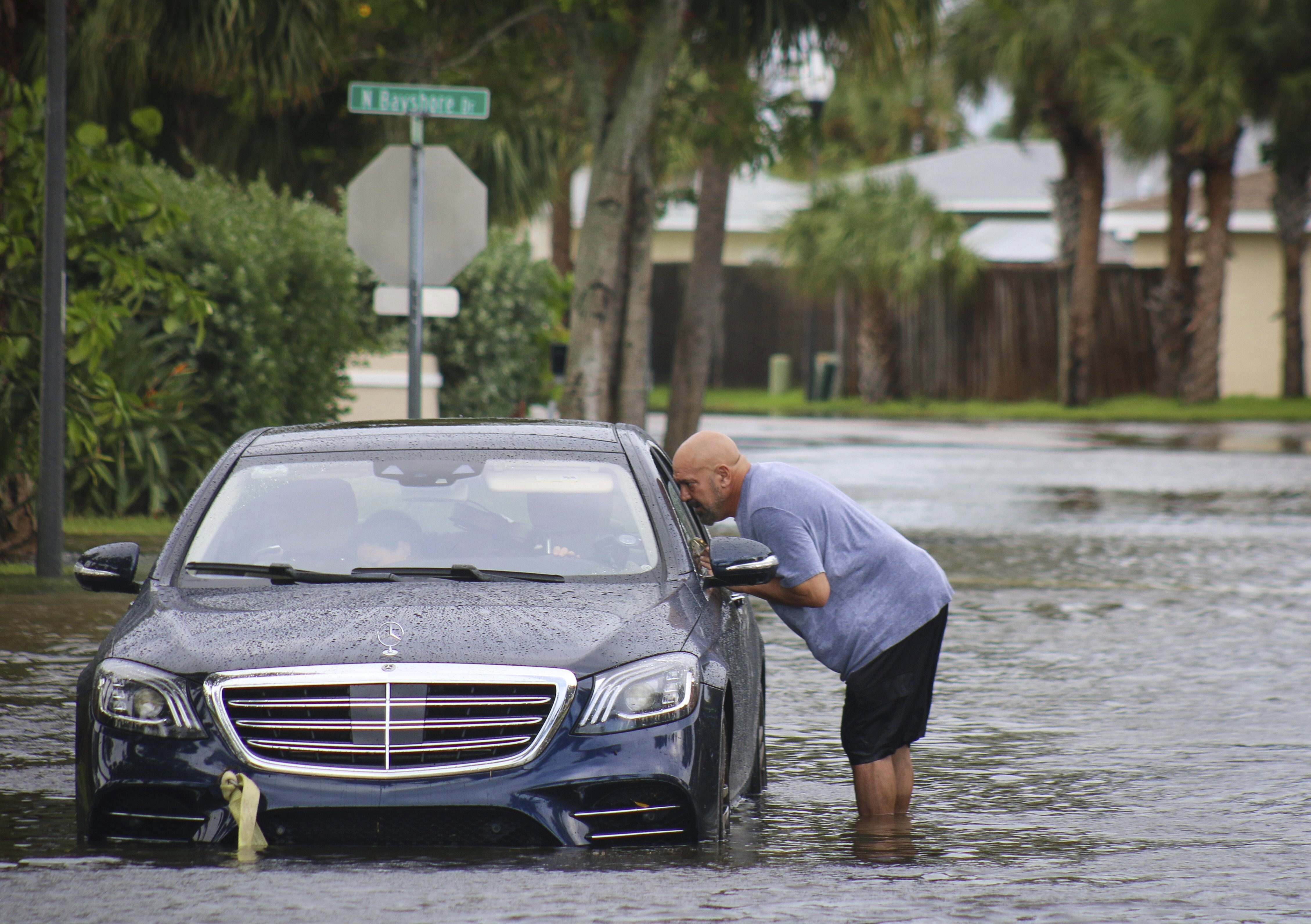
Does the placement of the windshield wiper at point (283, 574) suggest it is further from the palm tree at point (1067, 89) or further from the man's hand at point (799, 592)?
the palm tree at point (1067, 89)

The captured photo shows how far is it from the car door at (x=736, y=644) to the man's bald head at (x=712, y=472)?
0.09 metres

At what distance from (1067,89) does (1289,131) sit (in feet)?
13.3

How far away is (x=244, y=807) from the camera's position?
5.29 m

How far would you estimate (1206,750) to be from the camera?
26.3 feet

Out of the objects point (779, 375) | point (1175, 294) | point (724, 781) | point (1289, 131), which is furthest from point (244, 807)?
point (779, 375)

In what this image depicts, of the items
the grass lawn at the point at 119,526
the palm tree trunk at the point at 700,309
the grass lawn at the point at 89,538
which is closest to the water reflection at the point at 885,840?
the grass lawn at the point at 89,538

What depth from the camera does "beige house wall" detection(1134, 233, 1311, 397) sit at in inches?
1746

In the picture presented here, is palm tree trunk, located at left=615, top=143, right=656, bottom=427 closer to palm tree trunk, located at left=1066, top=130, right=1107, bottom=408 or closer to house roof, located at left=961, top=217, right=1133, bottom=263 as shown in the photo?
palm tree trunk, located at left=1066, top=130, right=1107, bottom=408

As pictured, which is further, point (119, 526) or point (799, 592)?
point (119, 526)

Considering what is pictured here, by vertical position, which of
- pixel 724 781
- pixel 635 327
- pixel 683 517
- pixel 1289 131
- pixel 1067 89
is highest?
pixel 1067 89

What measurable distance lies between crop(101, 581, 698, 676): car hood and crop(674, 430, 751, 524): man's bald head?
63cm

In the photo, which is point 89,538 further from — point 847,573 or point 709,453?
point 847,573

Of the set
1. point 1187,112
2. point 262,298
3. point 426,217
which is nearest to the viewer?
point 426,217

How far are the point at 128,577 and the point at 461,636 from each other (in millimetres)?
1442
